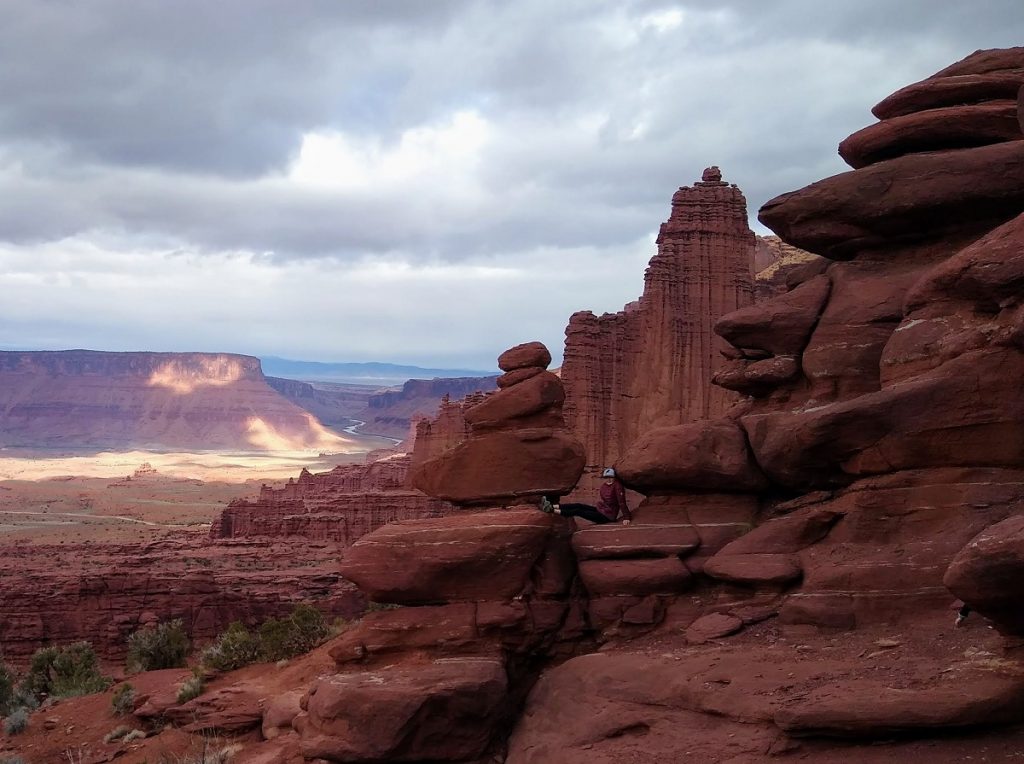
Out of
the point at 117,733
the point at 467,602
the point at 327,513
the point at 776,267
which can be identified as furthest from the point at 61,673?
the point at 776,267

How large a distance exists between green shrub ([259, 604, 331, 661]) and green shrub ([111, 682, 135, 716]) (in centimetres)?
392

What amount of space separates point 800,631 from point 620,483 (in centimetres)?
450

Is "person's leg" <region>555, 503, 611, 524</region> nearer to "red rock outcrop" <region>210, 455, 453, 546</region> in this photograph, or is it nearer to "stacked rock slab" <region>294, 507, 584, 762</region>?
"stacked rock slab" <region>294, 507, 584, 762</region>

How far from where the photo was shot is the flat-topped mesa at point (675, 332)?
47.7m

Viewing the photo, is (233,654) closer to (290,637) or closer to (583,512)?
(290,637)

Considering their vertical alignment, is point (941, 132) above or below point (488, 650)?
above

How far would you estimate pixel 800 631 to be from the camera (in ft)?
42.7

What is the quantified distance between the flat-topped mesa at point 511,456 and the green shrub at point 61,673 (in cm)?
1478

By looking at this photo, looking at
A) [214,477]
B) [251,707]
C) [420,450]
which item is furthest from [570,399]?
[214,477]

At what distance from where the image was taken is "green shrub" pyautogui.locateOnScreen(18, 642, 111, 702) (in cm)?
2706

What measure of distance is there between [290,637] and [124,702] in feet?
15.6

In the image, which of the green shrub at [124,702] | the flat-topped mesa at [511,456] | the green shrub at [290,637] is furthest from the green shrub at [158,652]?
the flat-topped mesa at [511,456]

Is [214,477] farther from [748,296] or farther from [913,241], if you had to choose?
[913,241]

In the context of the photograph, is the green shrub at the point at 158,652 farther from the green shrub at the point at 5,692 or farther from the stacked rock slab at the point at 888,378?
the stacked rock slab at the point at 888,378
